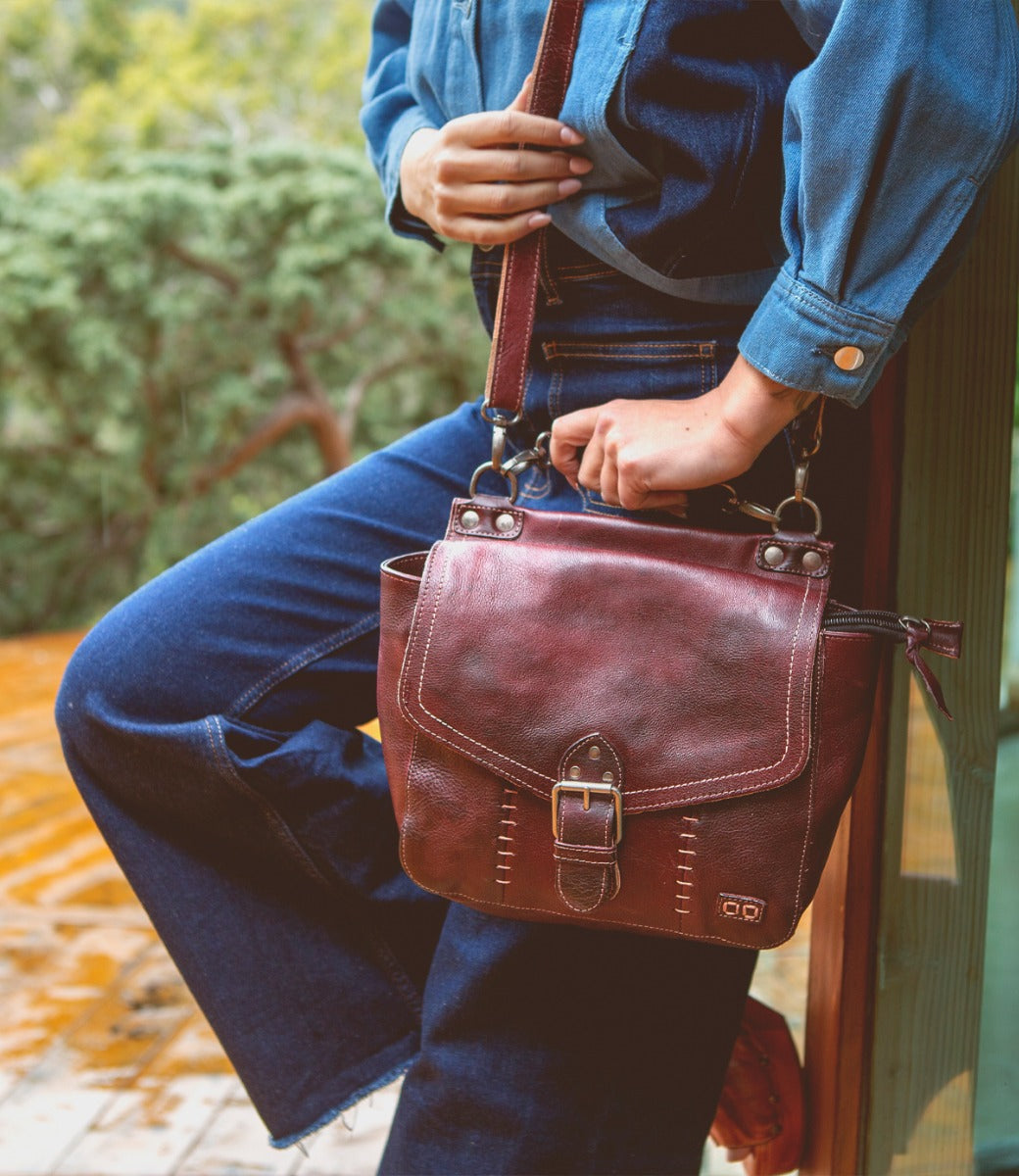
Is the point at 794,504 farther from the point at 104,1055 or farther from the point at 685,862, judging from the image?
the point at 104,1055

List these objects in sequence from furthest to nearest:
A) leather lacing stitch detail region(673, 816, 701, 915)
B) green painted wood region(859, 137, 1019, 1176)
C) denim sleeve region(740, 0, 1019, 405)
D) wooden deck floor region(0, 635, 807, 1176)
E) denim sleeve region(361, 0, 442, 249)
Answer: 1. wooden deck floor region(0, 635, 807, 1176)
2. denim sleeve region(361, 0, 442, 249)
3. green painted wood region(859, 137, 1019, 1176)
4. leather lacing stitch detail region(673, 816, 701, 915)
5. denim sleeve region(740, 0, 1019, 405)

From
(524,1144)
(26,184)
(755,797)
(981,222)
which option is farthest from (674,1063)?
(26,184)

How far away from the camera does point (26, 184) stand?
9180 millimetres

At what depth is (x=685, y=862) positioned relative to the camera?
2.56 feet

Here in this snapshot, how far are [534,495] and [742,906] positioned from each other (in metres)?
0.36

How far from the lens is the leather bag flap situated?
0.76 meters

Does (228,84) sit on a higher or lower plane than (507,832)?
higher

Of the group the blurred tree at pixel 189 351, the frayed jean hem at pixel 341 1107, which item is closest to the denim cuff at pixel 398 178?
the frayed jean hem at pixel 341 1107

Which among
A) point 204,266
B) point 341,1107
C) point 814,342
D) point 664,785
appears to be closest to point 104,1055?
point 341,1107

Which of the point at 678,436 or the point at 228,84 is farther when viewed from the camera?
the point at 228,84

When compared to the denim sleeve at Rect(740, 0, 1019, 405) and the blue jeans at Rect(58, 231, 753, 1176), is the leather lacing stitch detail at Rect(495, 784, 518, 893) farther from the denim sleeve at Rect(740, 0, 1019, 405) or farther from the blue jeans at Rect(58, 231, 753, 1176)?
the denim sleeve at Rect(740, 0, 1019, 405)

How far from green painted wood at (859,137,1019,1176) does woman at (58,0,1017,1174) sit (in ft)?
0.55

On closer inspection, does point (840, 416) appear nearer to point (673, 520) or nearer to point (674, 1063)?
point (673, 520)

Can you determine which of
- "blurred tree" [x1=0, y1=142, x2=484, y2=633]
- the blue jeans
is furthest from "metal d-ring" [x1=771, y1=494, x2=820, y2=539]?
"blurred tree" [x1=0, y1=142, x2=484, y2=633]
